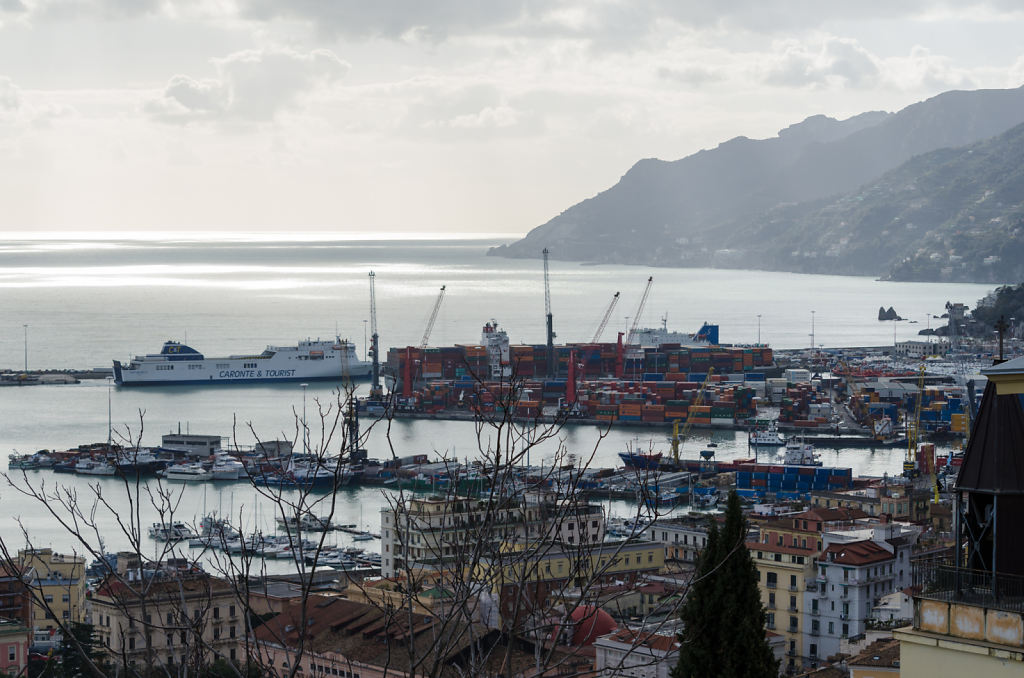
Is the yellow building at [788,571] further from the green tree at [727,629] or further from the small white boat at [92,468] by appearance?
the small white boat at [92,468]

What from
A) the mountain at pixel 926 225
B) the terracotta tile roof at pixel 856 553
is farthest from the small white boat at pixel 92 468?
the mountain at pixel 926 225

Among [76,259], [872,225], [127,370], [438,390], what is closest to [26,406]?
[127,370]

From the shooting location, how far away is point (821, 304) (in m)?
70.6

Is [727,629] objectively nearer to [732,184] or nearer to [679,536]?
[679,536]

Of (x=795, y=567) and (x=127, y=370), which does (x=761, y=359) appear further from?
(x=795, y=567)

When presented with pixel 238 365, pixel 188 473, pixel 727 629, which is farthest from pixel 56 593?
pixel 238 365

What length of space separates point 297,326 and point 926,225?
56.7 m

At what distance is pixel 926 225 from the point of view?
9888 centimetres

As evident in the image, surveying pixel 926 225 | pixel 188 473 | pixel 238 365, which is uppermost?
pixel 926 225

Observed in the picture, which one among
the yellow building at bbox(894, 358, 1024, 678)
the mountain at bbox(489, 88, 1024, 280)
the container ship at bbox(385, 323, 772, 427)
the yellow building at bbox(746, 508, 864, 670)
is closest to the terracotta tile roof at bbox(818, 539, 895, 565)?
the yellow building at bbox(746, 508, 864, 670)

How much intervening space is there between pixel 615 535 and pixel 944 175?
306 feet

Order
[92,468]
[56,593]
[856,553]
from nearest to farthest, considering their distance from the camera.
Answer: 1. [856,553]
2. [56,593]
3. [92,468]

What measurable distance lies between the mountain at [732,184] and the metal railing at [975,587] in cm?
12044

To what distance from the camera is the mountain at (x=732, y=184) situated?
130250 mm
